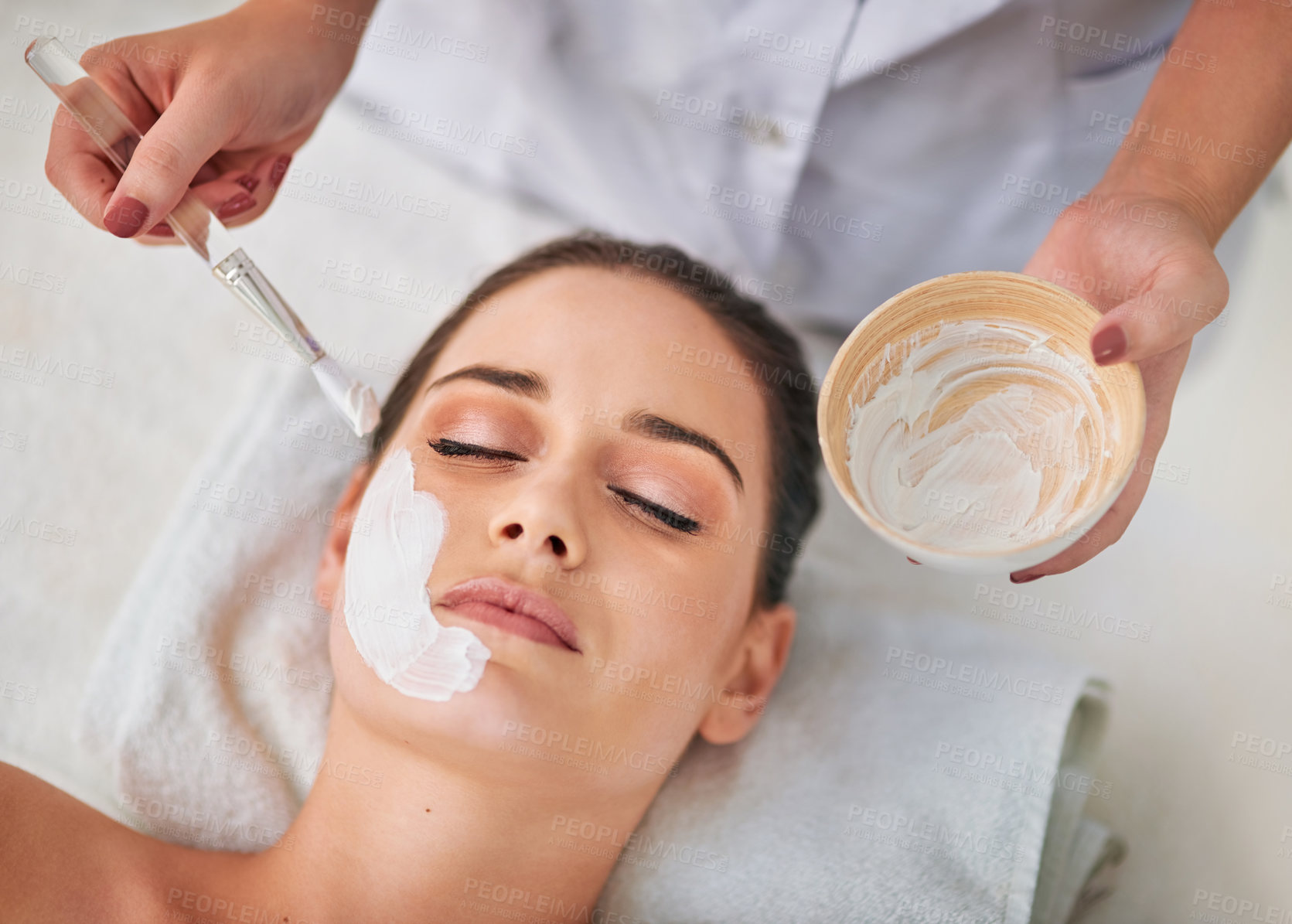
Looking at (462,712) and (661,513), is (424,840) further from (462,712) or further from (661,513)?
(661,513)

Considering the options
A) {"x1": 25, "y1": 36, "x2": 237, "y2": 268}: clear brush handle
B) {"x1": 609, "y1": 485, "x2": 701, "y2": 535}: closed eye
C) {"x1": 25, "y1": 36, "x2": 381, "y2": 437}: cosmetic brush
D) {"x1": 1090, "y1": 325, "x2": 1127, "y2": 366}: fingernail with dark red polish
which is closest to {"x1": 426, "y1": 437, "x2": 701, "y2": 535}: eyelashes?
{"x1": 609, "y1": 485, "x2": 701, "y2": 535}: closed eye

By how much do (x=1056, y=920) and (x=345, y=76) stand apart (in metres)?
1.60

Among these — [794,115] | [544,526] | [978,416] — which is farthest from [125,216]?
[978,416]

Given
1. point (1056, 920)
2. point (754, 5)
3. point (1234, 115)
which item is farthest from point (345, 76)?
point (1056, 920)

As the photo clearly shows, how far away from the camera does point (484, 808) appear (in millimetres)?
1042

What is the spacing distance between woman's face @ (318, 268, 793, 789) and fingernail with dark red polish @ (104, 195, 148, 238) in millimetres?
367

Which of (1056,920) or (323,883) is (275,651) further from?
(1056,920)

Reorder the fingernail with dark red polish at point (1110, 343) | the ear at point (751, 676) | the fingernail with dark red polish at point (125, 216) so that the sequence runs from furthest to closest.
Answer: the ear at point (751, 676)
the fingernail with dark red polish at point (125, 216)
the fingernail with dark red polish at point (1110, 343)

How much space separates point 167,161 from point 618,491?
633 mm

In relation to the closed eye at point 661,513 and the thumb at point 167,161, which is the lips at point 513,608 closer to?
the closed eye at point 661,513

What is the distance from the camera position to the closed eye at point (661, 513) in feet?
3.50

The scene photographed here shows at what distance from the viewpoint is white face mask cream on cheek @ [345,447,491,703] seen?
3.12 ft

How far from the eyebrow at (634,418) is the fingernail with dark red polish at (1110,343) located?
0.42 metres

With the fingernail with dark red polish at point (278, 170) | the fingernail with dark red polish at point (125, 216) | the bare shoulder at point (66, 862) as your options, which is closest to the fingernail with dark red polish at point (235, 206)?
the fingernail with dark red polish at point (278, 170)
